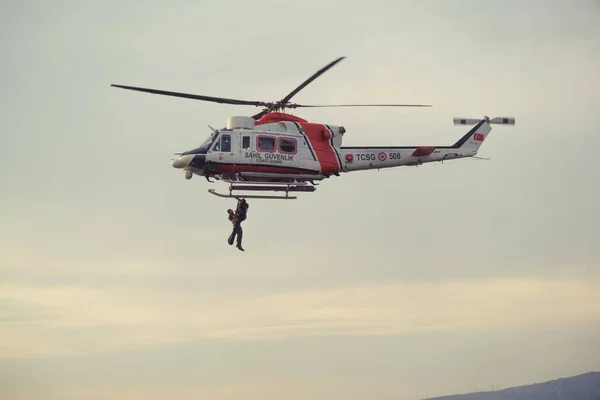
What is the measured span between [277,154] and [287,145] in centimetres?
51

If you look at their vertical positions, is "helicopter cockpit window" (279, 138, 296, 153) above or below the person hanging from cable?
above

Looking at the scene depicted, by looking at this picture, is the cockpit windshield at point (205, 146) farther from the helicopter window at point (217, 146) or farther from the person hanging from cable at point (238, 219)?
the person hanging from cable at point (238, 219)

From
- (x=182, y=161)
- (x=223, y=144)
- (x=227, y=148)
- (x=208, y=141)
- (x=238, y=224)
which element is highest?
(x=208, y=141)

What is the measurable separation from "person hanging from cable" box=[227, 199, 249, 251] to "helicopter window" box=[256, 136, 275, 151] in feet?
6.64

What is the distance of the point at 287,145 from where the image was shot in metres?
38.6

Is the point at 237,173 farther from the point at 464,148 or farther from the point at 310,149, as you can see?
the point at 464,148

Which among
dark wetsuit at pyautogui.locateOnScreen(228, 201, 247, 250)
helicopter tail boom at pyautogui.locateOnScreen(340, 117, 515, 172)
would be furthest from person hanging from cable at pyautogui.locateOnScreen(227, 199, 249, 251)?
helicopter tail boom at pyautogui.locateOnScreen(340, 117, 515, 172)

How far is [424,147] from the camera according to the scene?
4034 centimetres

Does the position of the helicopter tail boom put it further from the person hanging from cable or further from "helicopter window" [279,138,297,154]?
the person hanging from cable

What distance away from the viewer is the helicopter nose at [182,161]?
37.9 m

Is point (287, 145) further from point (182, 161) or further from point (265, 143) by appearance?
point (182, 161)

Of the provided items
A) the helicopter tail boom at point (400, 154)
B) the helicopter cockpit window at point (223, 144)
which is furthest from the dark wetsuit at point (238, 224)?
the helicopter tail boom at point (400, 154)

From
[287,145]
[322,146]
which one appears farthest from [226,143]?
[322,146]

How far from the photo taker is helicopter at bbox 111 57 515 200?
125 ft
